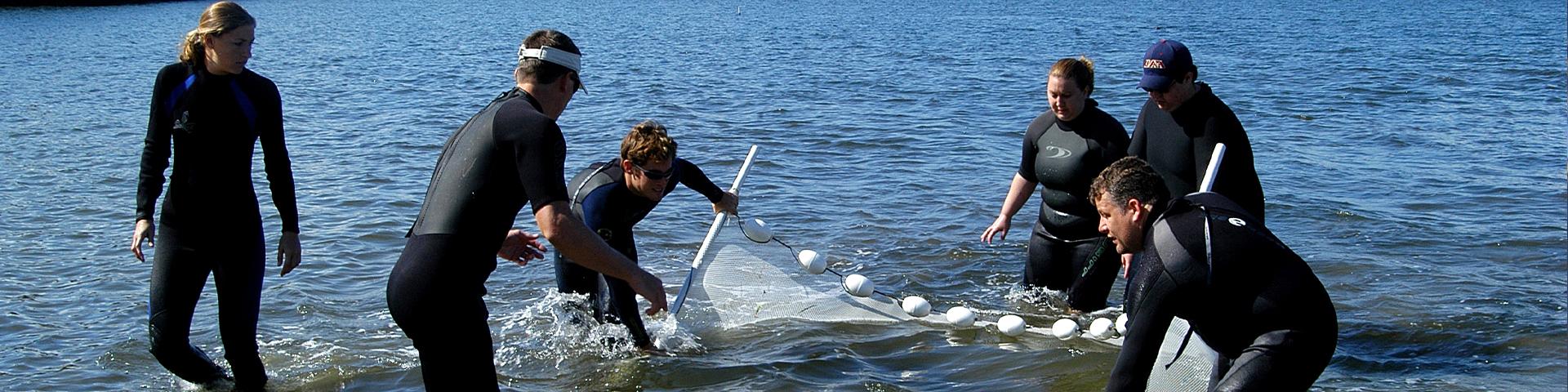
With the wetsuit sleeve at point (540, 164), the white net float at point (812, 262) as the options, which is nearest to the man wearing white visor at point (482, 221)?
the wetsuit sleeve at point (540, 164)

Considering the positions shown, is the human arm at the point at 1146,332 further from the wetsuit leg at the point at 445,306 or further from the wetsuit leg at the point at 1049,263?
the wetsuit leg at the point at 1049,263

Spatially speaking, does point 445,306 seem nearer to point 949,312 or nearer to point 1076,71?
point 1076,71

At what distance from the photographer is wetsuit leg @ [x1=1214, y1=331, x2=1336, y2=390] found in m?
3.40

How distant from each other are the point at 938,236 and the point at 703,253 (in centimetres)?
332

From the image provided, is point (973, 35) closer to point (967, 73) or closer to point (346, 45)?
point (967, 73)

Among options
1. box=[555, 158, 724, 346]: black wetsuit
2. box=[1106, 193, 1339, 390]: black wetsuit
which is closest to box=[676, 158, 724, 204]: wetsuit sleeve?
box=[555, 158, 724, 346]: black wetsuit

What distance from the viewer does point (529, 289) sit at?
7.36 m

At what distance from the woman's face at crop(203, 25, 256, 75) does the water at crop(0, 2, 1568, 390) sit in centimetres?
160

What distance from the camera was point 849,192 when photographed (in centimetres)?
1049

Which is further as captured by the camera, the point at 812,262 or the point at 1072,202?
the point at 812,262

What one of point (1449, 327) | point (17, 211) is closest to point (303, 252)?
point (17, 211)

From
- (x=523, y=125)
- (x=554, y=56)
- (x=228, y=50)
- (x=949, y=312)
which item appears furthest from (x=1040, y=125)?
(x=228, y=50)

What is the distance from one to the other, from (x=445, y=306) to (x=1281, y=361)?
219cm

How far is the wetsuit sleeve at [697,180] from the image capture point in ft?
18.0
